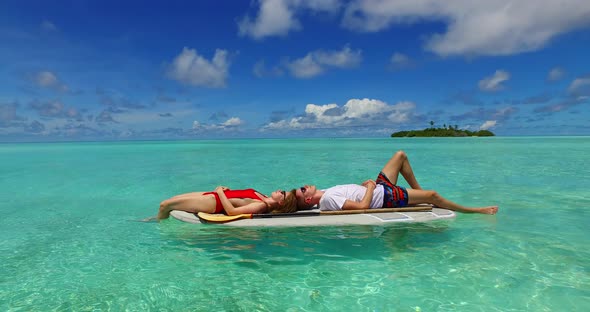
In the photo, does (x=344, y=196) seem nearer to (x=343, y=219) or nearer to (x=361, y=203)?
(x=361, y=203)

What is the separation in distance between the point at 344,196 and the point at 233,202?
2111 millimetres

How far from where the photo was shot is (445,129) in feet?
433

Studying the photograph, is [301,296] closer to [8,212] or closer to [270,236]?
[270,236]

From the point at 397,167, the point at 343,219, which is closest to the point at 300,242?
the point at 343,219

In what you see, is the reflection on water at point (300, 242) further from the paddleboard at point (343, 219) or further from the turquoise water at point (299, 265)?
the paddleboard at point (343, 219)

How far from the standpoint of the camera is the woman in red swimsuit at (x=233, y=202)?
6.20 m

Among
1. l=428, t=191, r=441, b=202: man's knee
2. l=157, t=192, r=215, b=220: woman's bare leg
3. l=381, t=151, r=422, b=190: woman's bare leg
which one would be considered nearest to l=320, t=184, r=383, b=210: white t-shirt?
l=381, t=151, r=422, b=190: woman's bare leg

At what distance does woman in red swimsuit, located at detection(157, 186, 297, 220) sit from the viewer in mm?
6195

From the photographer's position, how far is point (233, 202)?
6406 millimetres

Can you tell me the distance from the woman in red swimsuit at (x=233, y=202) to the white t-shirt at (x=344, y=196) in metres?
0.61

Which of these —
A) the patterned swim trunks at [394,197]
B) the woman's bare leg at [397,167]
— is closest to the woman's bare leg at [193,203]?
the patterned swim trunks at [394,197]

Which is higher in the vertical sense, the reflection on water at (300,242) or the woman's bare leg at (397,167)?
the woman's bare leg at (397,167)

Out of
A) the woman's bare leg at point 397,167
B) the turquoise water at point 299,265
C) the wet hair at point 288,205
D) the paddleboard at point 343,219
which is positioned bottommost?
the turquoise water at point 299,265

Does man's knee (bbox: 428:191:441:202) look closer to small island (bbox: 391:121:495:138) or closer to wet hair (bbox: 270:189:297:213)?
wet hair (bbox: 270:189:297:213)
